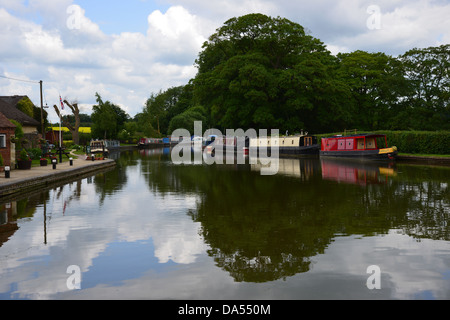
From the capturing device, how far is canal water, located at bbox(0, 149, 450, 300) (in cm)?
574

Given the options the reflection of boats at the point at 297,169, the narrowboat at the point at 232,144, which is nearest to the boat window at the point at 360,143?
the reflection of boats at the point at 297,169

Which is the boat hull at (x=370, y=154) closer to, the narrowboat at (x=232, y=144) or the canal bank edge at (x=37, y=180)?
the narrowboat at (x=232, y=144)

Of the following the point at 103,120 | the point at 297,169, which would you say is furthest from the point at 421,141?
the point at 103,120

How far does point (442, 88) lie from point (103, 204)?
152 ft

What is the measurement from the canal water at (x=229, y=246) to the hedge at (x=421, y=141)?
2102 cm

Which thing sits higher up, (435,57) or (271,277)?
(435,57)

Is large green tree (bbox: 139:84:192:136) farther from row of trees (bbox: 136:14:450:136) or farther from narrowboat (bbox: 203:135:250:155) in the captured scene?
row of trees (bbox: 136:14:450:136)

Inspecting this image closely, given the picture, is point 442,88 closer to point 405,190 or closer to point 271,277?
point 405,190

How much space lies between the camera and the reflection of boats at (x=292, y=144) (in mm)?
44531

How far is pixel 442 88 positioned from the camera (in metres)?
48.5

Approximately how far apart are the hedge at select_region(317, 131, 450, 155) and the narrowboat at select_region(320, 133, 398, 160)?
3.67 feet

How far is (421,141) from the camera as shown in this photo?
35375mm

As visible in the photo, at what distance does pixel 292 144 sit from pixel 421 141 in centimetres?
1422
